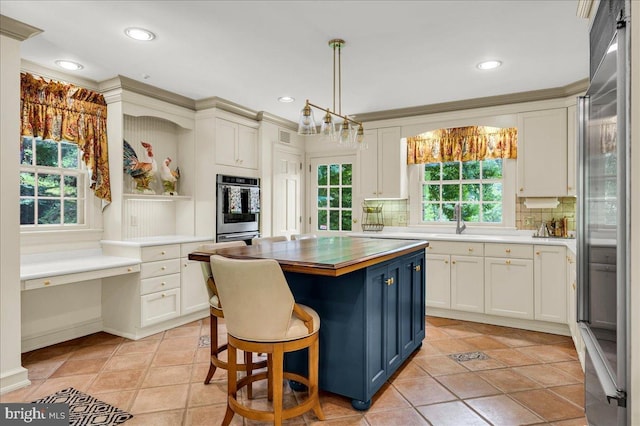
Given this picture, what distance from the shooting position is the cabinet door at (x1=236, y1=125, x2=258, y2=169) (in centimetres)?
484

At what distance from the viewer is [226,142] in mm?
4613

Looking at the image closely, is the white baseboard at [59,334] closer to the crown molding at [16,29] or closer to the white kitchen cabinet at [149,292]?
the white kitchen cabinet at [149,292]

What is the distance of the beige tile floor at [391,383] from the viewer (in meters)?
2.27

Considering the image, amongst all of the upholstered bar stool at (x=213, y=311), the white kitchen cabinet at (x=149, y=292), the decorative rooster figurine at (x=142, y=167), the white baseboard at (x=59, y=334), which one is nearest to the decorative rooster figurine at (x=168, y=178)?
the decorative rooster figurine at (x=142, y=167)

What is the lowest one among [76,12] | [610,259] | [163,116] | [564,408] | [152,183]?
[564,408]

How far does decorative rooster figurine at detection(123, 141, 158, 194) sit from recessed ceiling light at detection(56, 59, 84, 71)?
0.82 metres

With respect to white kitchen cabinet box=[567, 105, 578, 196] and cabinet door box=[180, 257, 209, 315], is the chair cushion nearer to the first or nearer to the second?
cabinet door box=[180, 257, 209, 315]

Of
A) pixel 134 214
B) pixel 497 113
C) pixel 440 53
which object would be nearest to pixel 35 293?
pixel 134 214

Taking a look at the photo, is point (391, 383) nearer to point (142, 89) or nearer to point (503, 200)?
point (503, 200)

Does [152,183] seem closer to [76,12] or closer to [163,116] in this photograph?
[163,116]

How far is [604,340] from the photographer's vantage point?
1.54m

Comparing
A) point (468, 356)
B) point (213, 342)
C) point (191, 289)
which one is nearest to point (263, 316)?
point (213, 342)

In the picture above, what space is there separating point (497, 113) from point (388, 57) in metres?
1.86

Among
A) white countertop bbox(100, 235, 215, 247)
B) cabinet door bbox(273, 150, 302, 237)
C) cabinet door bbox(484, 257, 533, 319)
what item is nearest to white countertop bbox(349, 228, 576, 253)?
cabinet door bbox(484, 257, 533, 319)
